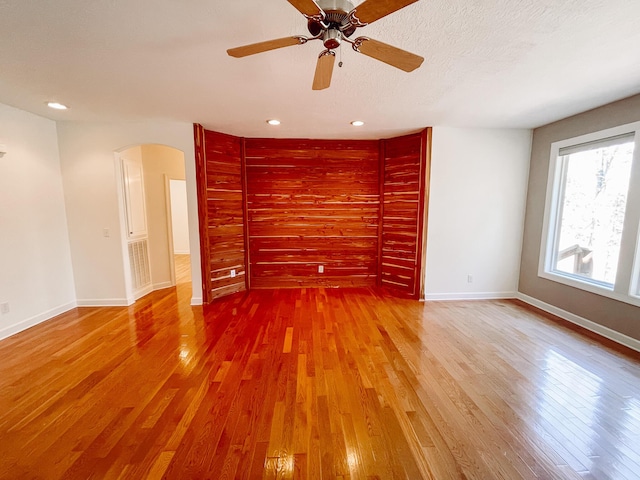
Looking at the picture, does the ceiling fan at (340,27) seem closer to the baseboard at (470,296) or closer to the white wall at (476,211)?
the white wall at (476,211)

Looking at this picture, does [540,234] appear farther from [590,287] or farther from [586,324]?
[586,324]

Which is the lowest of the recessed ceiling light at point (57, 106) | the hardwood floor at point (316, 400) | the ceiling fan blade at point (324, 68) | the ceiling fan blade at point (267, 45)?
the hardwood floor at point (316, 400)

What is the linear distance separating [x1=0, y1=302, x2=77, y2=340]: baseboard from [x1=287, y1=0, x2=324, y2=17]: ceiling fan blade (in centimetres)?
408

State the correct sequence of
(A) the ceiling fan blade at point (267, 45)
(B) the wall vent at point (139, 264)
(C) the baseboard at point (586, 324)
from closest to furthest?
(A) the ceiling fan blade at point (267, 45), (C) the baseboard at point (586, 324), (B) the wall vent at point (139, 264)

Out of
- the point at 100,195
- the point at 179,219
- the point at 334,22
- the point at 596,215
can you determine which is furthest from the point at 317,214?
the point at 179,219

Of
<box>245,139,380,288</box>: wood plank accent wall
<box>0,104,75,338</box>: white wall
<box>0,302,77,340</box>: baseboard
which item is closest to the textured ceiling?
<box>0,104,75,338</box>: white wall

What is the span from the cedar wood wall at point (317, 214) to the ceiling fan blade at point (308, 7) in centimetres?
294

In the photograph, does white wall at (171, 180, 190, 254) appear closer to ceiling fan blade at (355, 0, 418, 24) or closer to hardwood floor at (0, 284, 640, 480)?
hardwood floor at (0, 284, 640, 480)

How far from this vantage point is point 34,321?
299cm

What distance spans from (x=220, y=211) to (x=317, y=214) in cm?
151

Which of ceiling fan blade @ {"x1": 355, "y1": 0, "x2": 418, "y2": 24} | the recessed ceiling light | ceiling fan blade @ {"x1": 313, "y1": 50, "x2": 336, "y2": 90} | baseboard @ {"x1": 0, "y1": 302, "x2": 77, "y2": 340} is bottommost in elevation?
baseboard @ {"x1": 0, "y1": 302, "x2": 77, "y2": 340}

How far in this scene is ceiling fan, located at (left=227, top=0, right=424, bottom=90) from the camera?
112 centimetres

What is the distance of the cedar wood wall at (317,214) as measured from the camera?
389cm

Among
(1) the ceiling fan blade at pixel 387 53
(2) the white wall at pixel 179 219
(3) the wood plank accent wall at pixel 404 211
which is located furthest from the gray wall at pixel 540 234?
(2) the white wall at pixel 179 219
